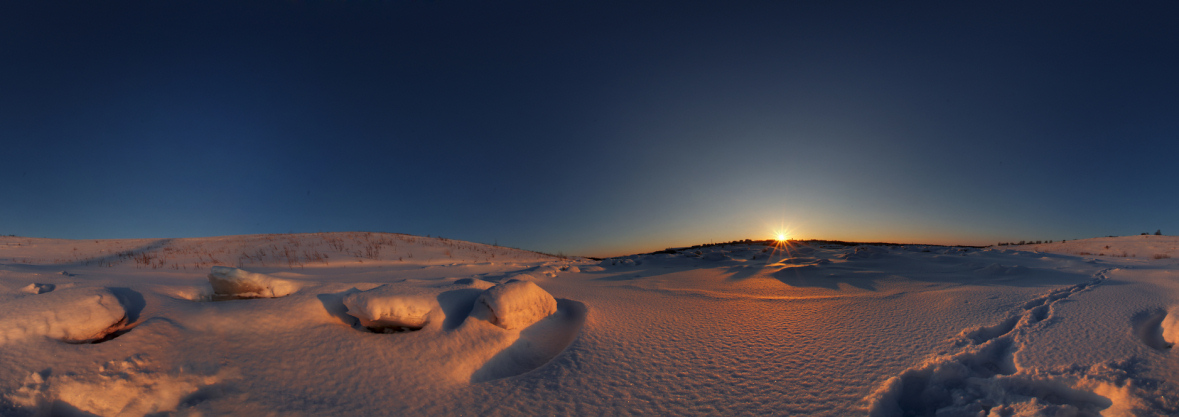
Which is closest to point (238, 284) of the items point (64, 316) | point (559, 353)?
point (64, 316)

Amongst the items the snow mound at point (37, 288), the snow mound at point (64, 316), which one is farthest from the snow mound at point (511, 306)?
the snow mound at point (37, 288)

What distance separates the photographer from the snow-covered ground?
1665 mm

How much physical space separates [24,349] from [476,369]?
1.83m

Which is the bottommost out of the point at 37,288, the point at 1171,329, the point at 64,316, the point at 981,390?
the point at 981,390

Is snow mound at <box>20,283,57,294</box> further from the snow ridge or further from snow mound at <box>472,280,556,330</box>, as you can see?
the snow ridge

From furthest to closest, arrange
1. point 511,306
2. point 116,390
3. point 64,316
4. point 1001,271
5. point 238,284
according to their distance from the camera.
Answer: point 1001,271 → point 238,284 → point 511,306 → point 64,316 → point 116,390

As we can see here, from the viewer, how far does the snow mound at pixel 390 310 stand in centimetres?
235

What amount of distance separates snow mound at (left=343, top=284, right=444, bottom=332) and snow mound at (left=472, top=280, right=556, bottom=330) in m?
0.27

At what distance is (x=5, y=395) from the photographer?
150cm

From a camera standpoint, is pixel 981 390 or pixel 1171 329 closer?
pixel 981 390

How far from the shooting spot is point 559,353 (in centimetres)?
235

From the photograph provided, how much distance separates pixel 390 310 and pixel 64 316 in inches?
53.5

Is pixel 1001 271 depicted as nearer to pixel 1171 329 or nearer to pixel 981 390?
pixel 1171 329

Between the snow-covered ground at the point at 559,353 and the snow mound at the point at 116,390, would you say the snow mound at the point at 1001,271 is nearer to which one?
the snow-covered ground at the point at 559,353
